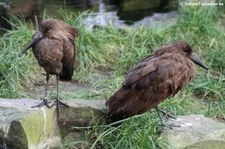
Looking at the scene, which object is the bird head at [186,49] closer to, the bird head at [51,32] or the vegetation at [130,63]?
the vegetation at [130,63]

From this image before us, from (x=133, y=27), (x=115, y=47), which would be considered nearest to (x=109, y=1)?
(x=133, y=27)

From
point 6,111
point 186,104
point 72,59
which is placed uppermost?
point 72,59

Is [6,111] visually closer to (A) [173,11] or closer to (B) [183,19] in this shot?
(B) [183,19]

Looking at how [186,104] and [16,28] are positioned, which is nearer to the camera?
[186,104]

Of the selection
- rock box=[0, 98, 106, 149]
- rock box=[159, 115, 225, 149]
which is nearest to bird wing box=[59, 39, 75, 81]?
rock box=[0, 98, 106, 149]

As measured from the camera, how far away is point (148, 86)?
487cm

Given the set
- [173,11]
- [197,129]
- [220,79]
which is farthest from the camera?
[173,11]

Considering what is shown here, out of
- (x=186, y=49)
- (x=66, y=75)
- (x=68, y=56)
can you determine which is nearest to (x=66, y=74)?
(x=66, y=75)

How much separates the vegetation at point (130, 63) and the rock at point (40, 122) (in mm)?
194

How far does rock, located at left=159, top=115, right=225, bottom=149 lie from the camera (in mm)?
5023

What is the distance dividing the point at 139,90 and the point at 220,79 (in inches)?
101

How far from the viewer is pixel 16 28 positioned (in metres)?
8.02

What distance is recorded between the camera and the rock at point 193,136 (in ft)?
16.5

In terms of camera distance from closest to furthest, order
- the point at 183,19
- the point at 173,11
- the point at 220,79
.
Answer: the point at 220,79
the point at 183,19
the point at 173,11
